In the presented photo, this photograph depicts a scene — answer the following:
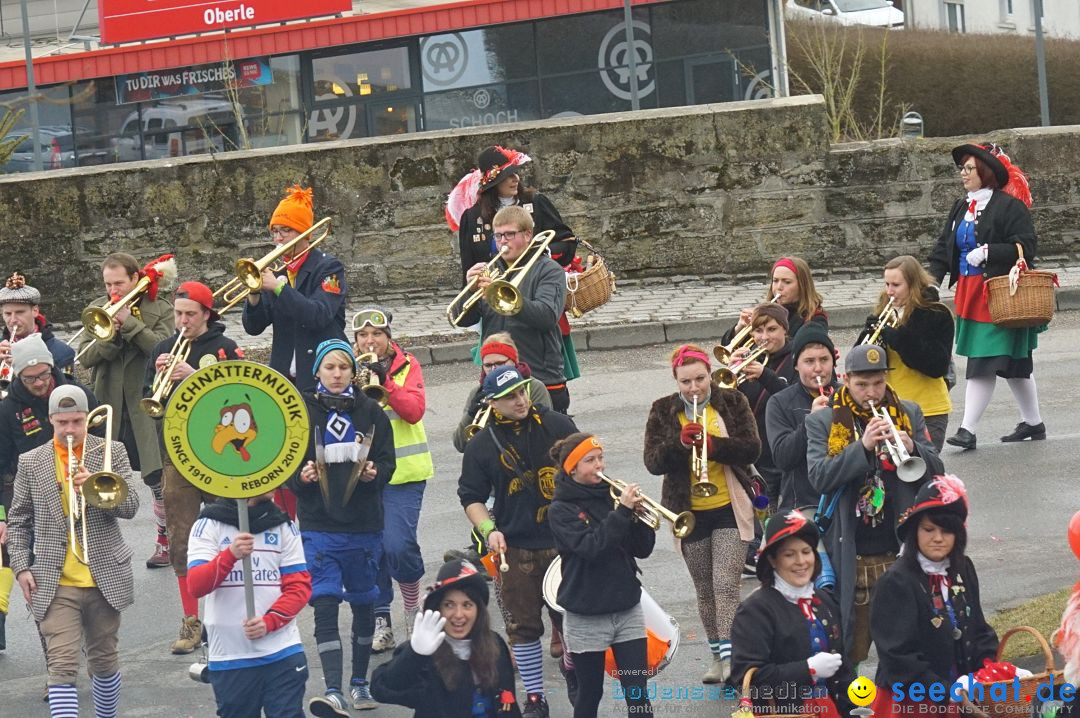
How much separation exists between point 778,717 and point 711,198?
11172 mm

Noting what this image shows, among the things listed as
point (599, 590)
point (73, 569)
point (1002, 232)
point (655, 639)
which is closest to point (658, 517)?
point (599, 590)

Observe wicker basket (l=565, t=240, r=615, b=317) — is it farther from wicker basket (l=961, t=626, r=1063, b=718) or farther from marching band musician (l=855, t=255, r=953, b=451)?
wicker basket (l=961, t=626, r=1063, b=718)

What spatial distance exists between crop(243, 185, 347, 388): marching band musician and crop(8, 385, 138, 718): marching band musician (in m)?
1.63

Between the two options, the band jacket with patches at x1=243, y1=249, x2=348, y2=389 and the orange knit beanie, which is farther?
the orange knit beanie

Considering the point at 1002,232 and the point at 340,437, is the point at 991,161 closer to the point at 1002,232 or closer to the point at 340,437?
the point at 1002,232

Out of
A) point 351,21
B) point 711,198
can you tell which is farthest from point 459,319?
point 351,21

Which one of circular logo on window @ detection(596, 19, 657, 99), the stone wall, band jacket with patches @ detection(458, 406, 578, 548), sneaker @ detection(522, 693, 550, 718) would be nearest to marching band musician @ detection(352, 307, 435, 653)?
band jacket with patches @ detection(458, 406, 578, 548)

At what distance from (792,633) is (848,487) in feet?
3.77

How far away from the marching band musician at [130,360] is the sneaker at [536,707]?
10.4ft

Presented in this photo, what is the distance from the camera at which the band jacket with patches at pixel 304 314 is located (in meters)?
9.24

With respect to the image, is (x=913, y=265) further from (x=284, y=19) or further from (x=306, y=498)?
(x=284, y=19)

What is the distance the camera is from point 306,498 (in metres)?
8.02

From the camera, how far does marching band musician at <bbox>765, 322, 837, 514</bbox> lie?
25.3ft

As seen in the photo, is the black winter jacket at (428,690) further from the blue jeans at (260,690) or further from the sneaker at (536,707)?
the sneaker at (536,707)
